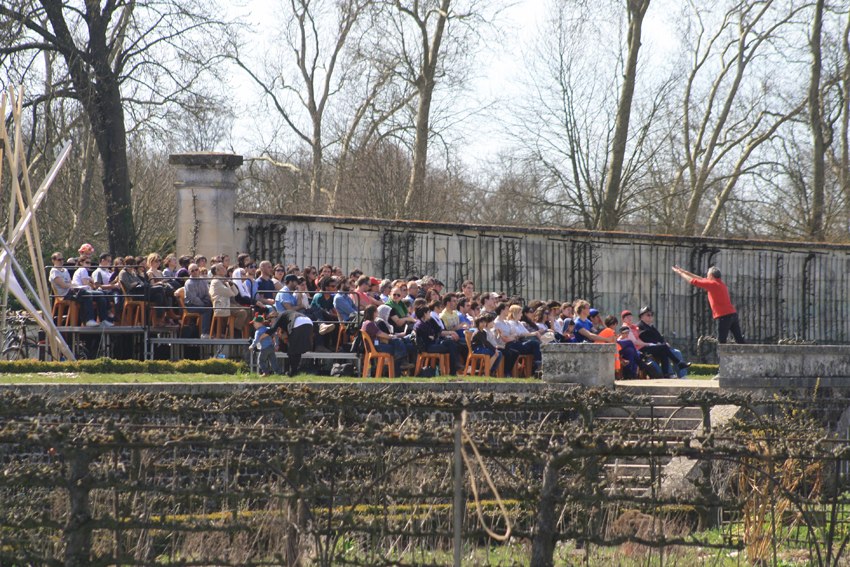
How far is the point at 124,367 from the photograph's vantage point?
1583cm

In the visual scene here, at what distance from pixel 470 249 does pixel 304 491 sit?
1904 centimetres

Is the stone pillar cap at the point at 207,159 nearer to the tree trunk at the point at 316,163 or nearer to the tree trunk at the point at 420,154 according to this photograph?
the tree trunk at the point at 420,154

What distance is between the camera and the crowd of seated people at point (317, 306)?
1738 centimetres

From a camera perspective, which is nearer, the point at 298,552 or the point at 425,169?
the point at 298,552

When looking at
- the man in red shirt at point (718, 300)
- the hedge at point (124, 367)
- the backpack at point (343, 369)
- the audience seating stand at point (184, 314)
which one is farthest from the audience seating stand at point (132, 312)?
the man in red shirt at point (718, 300)

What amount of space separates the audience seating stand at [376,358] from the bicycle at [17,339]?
18.3 feet

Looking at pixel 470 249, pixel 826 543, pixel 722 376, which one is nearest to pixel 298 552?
pixel 826 543

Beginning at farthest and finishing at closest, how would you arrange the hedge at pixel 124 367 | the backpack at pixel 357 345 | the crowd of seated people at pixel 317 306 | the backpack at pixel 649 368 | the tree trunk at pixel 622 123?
the tree trunk at pixel 622 123 → the backpack at pixel 649 368 → the crowd of seated people at pixel 317 306 → the backpack at pixel 357 345 → the hedge at pixel 124 367

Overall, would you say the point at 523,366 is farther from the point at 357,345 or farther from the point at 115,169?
the point at 115,169

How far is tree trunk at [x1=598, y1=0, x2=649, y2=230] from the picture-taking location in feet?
111

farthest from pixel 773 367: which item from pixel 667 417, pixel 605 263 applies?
pixel 605 263

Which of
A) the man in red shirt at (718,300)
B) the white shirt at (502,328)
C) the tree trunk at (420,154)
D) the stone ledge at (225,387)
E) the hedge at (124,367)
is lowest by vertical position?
the stone ledge at (225,387)

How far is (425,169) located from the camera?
35000mm

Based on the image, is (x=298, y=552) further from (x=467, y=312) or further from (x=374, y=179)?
(x=374, y=179)
